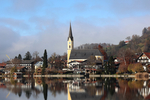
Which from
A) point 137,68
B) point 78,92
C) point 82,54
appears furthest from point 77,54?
point 78,92

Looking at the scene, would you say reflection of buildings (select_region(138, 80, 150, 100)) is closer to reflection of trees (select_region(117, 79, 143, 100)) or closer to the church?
reflection of trees (select_region(117, 79, 143, 100))

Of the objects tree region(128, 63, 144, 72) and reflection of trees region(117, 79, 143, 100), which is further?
tree region(128, 63, 144, 72)

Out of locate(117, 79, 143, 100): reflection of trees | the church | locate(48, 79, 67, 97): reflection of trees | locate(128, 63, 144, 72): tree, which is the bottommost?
locate(117, 79, 143, 100): reflection of trees

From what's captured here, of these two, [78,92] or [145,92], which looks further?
[78,92]

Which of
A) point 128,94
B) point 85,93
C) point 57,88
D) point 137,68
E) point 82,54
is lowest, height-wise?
point 128,94

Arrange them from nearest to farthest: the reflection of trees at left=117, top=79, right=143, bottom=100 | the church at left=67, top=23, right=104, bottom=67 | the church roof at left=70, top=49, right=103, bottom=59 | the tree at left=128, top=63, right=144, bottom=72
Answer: the reflection of trees at left=117, top=79, right=143, bottom=100
the tree at left=128, top=63, right=144, bottom=72
the church at left=67, top=23, right=104, bottom=67
the church roof at left=70, top=49, right=103, bottom=59

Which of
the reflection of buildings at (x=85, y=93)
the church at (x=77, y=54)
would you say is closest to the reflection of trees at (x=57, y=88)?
the reflection of buildings at (x=85, y=93)

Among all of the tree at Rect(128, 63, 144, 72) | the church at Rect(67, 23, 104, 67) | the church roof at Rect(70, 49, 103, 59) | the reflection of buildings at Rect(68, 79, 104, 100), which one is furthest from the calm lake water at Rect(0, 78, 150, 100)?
the church roof at Rect(70, 49, 103, 59)

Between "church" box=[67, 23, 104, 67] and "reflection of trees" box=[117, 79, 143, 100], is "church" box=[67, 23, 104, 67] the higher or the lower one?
the higher one

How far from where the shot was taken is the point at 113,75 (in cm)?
6388

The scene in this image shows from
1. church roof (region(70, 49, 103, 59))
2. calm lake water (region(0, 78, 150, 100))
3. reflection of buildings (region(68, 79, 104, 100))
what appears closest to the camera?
reflection of buildings (region(68, 79, 104, 100))

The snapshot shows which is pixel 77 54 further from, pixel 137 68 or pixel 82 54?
pixel 137 68

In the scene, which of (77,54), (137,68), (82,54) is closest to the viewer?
(137,68)

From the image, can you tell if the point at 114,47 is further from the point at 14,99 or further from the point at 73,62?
the point at 14,99
